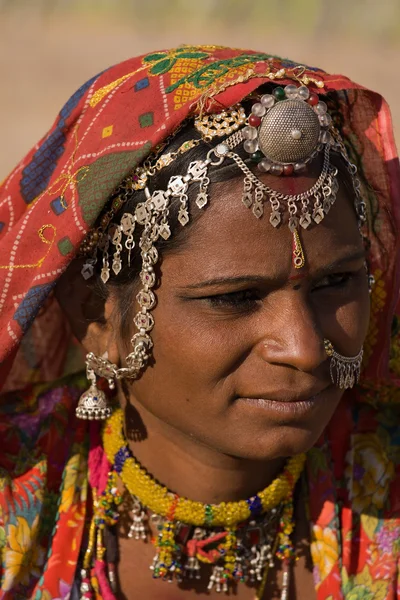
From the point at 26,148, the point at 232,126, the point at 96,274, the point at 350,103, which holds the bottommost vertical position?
the point at 96,274

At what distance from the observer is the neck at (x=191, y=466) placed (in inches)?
105

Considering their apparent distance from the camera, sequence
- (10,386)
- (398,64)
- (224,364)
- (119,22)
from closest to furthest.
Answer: (224,364) → (10,386) → (398,64) → (119,22)

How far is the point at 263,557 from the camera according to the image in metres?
2.77

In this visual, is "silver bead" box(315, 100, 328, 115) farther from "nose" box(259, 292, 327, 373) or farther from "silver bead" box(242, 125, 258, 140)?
"nose" box(259, 292, 327, 373)

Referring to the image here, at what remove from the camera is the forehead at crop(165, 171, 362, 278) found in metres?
2.29

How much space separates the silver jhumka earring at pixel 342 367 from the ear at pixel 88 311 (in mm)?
625

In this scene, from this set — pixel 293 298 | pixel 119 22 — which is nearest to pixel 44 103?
pixel 119 22

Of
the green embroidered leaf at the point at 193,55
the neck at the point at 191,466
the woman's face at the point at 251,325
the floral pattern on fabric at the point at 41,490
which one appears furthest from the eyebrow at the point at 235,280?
the floral pattern on fabric at the point at 41,490

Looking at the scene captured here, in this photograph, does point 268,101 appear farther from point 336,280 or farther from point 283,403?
point 283,403

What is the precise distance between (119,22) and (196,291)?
1005 cm

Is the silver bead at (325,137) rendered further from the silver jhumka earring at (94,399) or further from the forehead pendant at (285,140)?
the silver jhumka earring at (94,399)

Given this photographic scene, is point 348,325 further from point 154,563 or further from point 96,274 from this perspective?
point 154,563

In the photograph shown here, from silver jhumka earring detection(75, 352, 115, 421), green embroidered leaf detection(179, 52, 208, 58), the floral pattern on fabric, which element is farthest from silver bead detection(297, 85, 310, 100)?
the floral pattern on fabric

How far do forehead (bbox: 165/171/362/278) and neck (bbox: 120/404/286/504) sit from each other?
0.61m
